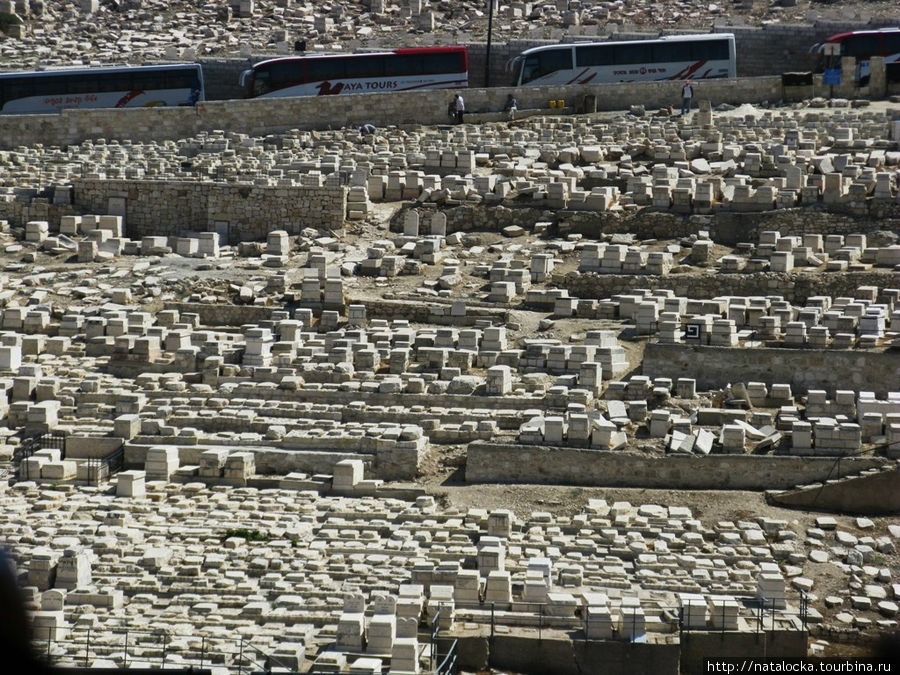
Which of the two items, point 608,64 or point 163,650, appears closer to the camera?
point 163,650

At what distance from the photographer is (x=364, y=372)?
23.8 m

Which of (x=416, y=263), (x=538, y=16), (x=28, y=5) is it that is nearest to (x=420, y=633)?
(x=416, y=263)

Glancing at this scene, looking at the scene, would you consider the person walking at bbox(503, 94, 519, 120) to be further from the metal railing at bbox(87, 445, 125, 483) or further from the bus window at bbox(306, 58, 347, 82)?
the metal railing at bbox(87, 445, 125, 483)

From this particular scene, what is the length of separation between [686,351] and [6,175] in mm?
14946

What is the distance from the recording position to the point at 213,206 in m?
31.2

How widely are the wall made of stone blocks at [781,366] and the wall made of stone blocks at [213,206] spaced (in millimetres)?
8743

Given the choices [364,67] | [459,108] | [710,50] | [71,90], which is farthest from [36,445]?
[710,50]

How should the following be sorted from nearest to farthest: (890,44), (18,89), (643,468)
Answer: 1. (643,468)
2. (18,89)
3. (890,44)

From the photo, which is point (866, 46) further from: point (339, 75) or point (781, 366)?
point (781, 366)

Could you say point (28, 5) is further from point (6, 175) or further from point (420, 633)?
point (420, 633)

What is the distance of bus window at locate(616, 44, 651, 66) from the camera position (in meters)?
38.8

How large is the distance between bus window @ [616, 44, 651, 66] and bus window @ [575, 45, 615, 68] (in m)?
0.13

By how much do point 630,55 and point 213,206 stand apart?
11.3 metres

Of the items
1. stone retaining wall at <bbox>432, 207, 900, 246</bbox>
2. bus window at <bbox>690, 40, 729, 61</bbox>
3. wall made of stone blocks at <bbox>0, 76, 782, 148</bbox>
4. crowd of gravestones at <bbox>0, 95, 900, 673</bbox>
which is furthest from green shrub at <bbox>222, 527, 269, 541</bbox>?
bus window at <bbox>690, 40, 729, 61</bbox>
